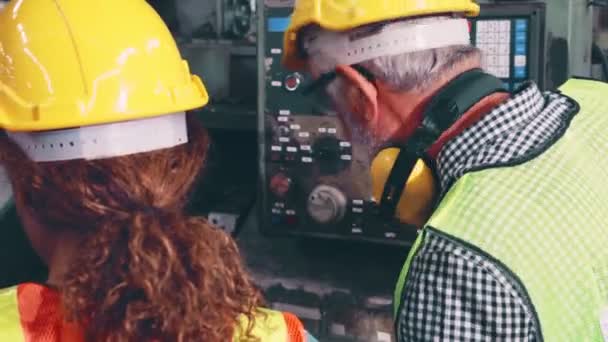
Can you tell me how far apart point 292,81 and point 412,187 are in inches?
24.0

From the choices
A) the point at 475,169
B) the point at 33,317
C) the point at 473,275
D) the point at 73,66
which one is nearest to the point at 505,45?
the point at 475,169

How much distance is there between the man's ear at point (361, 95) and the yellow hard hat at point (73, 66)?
29cm

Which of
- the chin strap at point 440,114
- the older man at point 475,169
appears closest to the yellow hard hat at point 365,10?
the older man at point 475,169

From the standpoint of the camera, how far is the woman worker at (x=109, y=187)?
0.80 metres

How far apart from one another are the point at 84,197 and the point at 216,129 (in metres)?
1.14

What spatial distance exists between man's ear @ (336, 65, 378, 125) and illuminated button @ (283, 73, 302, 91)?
1.64 feet

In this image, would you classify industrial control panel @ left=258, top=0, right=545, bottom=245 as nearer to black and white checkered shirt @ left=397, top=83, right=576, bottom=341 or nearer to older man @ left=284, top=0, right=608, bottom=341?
older man @ left=284, top=0, right=608, bottom=341

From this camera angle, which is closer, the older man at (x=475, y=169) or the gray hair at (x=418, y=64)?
the older man at (x=475, y=169)

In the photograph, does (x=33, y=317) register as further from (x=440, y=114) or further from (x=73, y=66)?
(x=440, y=114)

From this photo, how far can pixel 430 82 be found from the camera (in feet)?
3.57

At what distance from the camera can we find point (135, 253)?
0.80 metres

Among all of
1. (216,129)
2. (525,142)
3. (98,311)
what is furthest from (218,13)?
(98,311)

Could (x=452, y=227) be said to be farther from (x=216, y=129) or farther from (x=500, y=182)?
(x=216, y=129)

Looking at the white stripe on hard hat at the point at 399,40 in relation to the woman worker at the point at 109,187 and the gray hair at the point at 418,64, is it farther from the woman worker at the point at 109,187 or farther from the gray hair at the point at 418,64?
the woman worker at the point at 109,187
